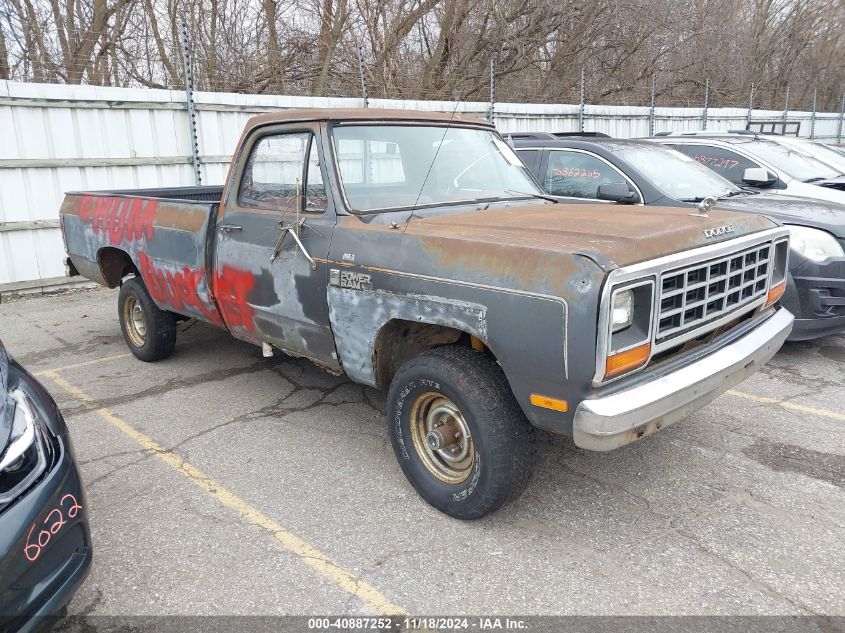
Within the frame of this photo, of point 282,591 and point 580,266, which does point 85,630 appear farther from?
point 580,266

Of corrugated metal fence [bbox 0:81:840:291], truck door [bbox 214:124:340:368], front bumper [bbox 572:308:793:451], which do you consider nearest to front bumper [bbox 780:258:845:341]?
front bumper [bbox 572:308:793:451]

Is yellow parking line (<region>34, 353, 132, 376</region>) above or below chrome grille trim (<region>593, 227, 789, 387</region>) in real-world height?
below

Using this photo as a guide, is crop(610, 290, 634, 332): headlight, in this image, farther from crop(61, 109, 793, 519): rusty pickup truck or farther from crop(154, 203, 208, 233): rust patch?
crop(154, 203, 208, 233): rust patch

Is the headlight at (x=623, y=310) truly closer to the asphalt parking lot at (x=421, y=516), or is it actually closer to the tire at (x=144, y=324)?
the asphalt parking lot at (x=421, y=516)

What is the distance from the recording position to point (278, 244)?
12.6 ft

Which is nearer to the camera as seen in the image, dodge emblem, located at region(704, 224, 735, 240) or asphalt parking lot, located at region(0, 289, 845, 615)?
asphalt parking lot, located at region(0, 289, 845, 615)

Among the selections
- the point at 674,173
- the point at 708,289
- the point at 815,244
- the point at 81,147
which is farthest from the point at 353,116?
the point at 81,147

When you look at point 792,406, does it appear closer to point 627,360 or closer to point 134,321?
point 627,360

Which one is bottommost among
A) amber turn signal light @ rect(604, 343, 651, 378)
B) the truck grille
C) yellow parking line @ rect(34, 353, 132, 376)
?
yellow parking line @ rect(34, 353, 132, 376)

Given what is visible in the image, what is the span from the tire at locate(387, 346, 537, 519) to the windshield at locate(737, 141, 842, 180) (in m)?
6.23

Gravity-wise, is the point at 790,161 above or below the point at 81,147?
below

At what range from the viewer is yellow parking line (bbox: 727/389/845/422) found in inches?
171

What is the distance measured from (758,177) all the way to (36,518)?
718 cm

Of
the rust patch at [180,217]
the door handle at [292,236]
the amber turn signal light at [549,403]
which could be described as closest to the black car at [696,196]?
the door handle at [292,236]
